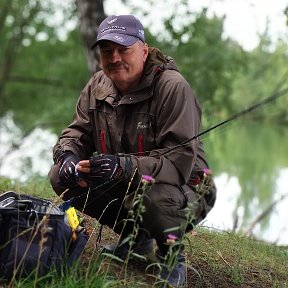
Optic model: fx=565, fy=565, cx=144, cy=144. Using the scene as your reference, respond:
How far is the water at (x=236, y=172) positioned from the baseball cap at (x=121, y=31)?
3.23 ft

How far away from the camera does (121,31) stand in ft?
11.5

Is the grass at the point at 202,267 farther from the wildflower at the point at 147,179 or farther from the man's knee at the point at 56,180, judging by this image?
the wildflower at the point at 147,179

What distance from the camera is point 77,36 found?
16297 millimetres

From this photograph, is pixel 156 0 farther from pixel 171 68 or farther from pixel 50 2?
pixel 171 68

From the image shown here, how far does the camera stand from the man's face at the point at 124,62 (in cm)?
352

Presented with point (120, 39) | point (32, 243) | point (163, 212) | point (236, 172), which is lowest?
point (32, 243)

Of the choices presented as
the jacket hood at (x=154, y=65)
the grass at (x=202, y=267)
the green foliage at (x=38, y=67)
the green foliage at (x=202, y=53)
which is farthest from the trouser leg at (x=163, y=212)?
the green foliage at (x=38, y=67)

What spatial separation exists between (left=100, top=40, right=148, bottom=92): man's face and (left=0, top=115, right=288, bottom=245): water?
0.81m

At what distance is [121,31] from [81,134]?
805mm

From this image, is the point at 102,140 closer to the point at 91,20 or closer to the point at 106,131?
the point at 106,131

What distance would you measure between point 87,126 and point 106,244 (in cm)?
85

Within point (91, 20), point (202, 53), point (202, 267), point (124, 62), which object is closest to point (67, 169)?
point (124, 62)

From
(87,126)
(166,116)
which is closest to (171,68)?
(166,116)

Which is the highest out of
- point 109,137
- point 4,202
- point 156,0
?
point 156,0
